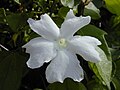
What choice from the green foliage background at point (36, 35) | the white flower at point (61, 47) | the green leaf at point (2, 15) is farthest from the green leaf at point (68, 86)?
the green leaf at point (2, 15)

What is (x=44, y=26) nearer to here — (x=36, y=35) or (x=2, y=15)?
(x=36, y=35)

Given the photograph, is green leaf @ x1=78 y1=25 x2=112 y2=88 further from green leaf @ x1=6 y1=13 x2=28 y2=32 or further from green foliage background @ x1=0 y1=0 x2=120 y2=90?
green leaf @ x1=6 y1=13 x2=28 y2=32

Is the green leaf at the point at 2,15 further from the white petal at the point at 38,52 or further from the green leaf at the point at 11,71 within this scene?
the white petal at the point at 38,52

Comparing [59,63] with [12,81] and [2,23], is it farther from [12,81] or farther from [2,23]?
[2,23]

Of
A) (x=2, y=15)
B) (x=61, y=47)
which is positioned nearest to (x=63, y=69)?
(x=61, y=47)

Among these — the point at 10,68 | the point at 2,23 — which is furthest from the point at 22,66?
the point at 2,23
